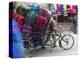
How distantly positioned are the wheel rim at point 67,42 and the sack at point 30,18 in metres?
0.33

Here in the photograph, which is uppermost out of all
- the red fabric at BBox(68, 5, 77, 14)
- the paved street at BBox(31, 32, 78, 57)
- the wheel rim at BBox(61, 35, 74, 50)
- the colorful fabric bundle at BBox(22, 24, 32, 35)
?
the red fabric at BBox(68, 5, 77, 14)

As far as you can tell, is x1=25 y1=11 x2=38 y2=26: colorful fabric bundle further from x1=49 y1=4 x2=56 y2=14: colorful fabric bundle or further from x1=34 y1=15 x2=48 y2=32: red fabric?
x1=49 y1=4 x2=56 y2=14: colorful fabric bundle

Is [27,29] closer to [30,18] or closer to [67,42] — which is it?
[30,18]

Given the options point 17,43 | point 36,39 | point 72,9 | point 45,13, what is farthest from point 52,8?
point 17,43

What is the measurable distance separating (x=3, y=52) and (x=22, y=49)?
158mm

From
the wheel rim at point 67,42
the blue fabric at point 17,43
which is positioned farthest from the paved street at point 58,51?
the blue fabric at point 17,43

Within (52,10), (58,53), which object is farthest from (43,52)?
(52,10)

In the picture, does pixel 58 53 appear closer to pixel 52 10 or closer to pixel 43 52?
pixel 43 52

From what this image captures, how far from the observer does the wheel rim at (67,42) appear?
60.4 inches

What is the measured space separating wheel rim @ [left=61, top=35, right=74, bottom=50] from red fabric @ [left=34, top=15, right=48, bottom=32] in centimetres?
23

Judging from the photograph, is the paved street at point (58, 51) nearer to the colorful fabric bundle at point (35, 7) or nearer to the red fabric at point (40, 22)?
the red fabric at point (40, 22)

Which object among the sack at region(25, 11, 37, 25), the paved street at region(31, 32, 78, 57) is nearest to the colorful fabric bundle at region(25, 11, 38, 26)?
the sack at region(25, 11, 37, 25)

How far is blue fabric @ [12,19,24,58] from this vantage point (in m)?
1.38

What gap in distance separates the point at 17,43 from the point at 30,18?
0.78ft
